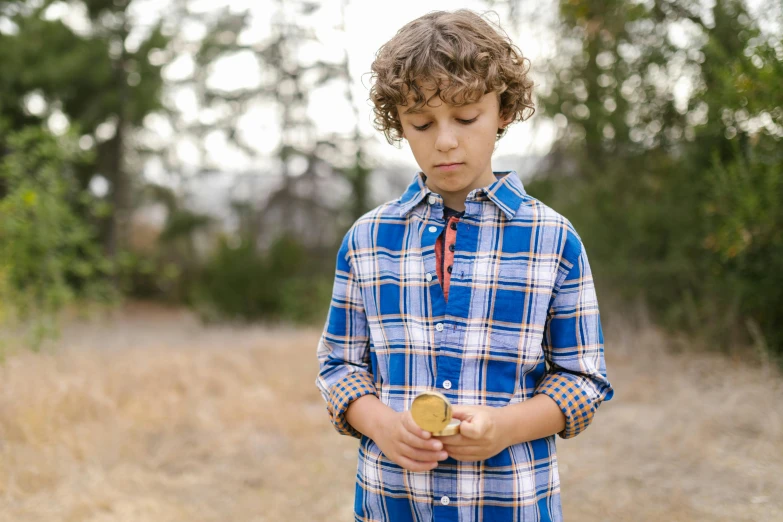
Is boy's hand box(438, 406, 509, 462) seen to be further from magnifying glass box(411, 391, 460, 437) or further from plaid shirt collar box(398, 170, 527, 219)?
plaid shirt collar box(398, 170, 527, 219)

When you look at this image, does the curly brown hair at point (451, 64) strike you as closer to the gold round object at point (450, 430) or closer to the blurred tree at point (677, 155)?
the gold round object at point (450, 430)

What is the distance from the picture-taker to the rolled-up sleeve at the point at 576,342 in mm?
1230

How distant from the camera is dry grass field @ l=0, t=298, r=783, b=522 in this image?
10.1ft

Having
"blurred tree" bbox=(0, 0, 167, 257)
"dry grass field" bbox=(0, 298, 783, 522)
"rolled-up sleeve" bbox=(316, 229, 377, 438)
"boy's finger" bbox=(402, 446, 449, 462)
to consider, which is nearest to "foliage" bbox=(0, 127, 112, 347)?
"dry grass field" bbox=(0, 298, 783, 522)

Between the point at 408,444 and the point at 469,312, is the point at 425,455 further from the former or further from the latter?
the point at 469,312

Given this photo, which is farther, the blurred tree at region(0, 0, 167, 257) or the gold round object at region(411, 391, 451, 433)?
the blurred tree at region(0, 0, 167, 257)

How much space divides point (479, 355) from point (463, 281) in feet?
0.46

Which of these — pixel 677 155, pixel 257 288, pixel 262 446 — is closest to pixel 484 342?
pixel 262 446

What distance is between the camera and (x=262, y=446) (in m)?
4.02

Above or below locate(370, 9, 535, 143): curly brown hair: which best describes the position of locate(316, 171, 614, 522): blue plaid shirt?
below

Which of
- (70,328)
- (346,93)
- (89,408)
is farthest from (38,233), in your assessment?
(346,93)

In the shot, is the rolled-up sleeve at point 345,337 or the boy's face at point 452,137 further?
the rolled-up sleeve at point 345,337

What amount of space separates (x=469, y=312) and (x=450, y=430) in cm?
25

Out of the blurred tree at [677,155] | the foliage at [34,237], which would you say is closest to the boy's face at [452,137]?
the blurred tree at [677,155]
